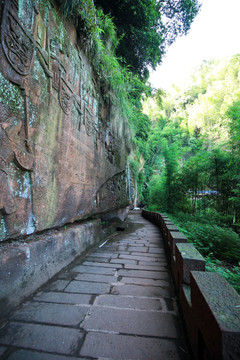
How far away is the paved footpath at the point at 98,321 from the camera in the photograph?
3.27 ft

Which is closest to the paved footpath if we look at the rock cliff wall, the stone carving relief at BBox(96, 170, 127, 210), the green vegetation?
the rock cliff wall

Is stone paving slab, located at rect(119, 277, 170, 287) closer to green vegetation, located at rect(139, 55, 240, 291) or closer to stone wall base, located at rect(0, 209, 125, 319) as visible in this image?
green vegetation, located at rect(139, 55, 240, 291)

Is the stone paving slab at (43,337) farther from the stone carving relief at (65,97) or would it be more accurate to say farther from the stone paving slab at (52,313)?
the stone carving relief at (65,97)

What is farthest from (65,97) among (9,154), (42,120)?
(9,154)

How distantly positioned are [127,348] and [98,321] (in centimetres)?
30

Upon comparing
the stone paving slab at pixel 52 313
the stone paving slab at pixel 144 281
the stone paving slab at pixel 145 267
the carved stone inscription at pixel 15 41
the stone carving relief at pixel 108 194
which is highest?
the carved stone inscription at pixel 15 41

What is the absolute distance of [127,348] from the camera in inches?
40.3

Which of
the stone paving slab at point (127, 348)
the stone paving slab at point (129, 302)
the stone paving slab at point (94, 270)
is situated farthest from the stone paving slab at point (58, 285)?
the stone paving slab at point (127, 348)

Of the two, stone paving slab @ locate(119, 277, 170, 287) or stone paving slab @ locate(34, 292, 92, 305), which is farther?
stone paving slab @ locate(119, 277, 170, 287)

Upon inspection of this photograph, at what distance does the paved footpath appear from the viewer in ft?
3.27

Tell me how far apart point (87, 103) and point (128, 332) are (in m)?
3.07

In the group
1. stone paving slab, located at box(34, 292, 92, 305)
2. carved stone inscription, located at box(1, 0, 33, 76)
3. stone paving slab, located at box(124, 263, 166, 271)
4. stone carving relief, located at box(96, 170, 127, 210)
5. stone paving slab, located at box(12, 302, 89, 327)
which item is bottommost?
stone paving slab, located at box(124, 263, 166, 271)

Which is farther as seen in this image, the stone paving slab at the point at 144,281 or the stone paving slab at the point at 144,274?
the stone paving slab at the point at 144,274

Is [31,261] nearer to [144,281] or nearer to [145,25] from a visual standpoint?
[144,281]
